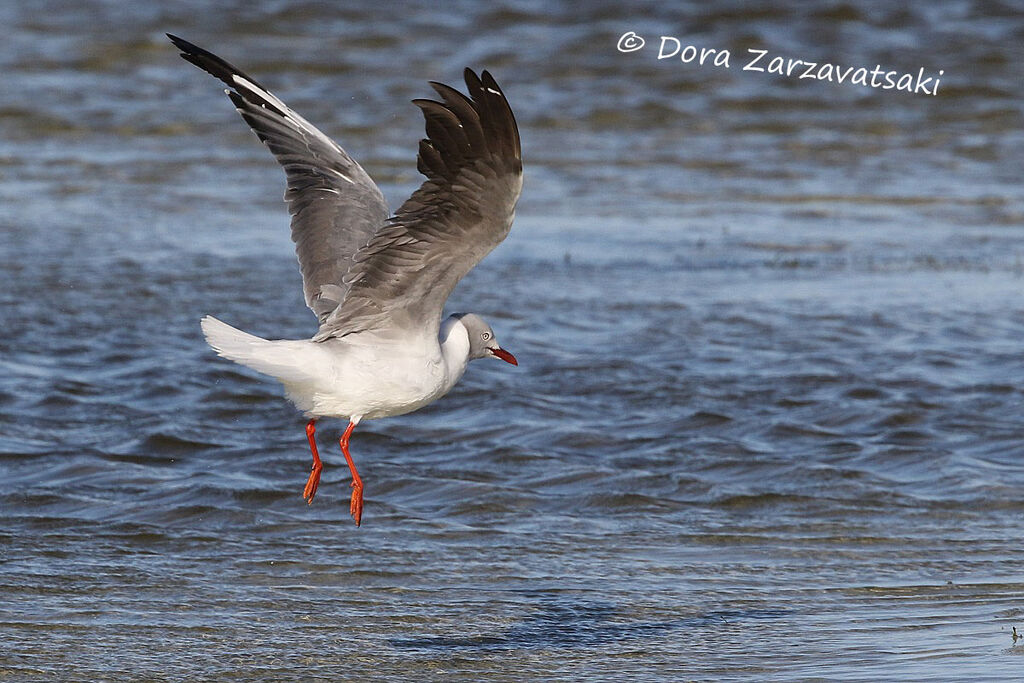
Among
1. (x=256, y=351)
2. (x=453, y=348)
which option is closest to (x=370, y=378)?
(x=453, y=348)

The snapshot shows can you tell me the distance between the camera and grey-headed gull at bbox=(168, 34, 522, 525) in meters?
4.83

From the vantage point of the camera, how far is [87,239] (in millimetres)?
11227

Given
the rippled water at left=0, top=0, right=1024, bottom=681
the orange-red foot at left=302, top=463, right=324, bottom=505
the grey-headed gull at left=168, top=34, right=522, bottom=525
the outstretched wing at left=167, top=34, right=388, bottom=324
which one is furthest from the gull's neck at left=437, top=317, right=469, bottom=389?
the rippled water at left=0, top=0, right=1024, bottom=681

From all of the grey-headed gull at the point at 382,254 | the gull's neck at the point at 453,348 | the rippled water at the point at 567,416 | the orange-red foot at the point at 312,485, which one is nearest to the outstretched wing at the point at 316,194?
the grey-headed gull at the point at 382,254

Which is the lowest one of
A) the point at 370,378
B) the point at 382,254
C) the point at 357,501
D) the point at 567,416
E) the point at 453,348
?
the point at 357,501

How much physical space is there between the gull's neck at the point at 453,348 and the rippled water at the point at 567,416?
767 mm

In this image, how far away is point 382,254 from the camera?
5.26 metres

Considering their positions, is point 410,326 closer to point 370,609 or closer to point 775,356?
point 370,609

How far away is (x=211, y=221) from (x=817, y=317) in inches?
180

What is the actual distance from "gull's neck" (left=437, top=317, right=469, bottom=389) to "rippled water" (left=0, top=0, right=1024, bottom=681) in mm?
767

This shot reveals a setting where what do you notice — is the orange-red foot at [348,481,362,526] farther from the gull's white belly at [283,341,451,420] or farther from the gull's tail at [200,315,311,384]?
the gull's tail at [200,315,311,384]

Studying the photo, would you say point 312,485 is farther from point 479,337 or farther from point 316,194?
point 316,194

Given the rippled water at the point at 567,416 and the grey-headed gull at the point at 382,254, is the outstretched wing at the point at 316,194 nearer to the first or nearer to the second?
the grey-headed gull at the point at 382,254

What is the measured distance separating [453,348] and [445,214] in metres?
0.94
